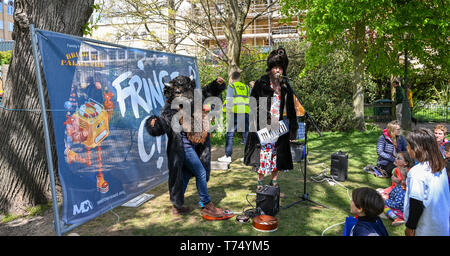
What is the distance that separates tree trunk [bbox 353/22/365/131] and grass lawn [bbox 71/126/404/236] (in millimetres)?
6033

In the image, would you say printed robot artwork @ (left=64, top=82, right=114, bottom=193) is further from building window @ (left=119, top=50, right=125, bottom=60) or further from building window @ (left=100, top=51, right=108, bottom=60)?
building window @ (left=119, top=50, right=125, bottom=60)

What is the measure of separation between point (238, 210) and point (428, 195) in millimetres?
2571

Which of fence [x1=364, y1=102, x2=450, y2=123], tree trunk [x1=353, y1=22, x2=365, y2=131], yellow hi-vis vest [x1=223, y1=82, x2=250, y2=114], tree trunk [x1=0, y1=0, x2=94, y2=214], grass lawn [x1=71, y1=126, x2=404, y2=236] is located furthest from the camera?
fence [x1=364, y1=102, x2=450, y2=123]

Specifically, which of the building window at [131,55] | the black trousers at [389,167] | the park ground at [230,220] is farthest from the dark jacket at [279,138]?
the black trousers at [389,167]

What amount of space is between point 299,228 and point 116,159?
2.62 meters

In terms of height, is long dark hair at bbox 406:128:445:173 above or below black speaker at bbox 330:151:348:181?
above

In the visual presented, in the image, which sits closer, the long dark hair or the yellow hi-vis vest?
the long dark hair

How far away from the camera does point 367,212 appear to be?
2580 mm

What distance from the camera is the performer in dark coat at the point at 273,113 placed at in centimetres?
477

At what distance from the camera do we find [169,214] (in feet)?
14.9

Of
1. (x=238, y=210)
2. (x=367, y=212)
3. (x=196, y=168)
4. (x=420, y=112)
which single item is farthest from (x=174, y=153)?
(x=420, y=112)

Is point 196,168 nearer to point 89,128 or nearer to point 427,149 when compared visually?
point 89,128

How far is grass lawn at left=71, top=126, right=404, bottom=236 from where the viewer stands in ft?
13.0

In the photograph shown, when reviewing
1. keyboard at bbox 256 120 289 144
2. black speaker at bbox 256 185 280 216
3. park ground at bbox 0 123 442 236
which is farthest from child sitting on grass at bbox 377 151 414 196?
black speaker at bbox 256 185 280 216
